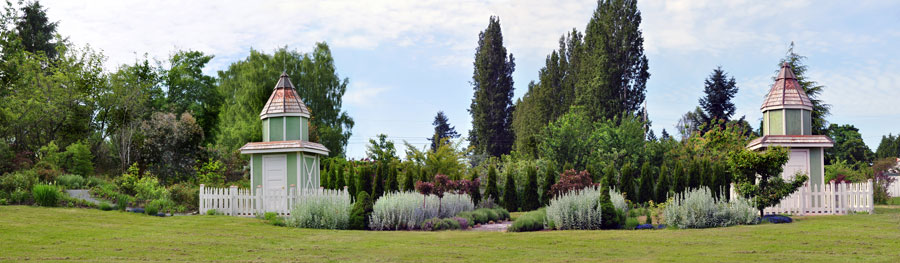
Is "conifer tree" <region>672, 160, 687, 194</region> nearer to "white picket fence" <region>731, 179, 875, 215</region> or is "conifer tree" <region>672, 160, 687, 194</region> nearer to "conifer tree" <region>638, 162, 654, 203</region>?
"conifer tree" <region>638, 162, 654, 203</region>

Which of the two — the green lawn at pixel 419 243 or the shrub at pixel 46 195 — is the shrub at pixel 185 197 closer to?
the shrub at pixel 46 195

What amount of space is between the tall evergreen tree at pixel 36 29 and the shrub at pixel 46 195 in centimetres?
2345

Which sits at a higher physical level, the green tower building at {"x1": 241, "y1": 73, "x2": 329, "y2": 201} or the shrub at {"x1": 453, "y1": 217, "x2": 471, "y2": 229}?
the green tower building at {"x1": 241, "y1": 73, "x2": 329, "y2": 201}

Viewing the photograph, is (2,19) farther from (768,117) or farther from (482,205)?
(768,117)

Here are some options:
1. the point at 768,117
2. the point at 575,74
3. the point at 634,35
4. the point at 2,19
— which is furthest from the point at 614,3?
the point at 2,19

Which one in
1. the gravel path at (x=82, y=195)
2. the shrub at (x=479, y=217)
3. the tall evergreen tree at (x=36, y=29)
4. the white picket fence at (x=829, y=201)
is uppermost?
the tall evergreen tree at (x=36, y=29)

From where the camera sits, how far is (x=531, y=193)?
25391 mm

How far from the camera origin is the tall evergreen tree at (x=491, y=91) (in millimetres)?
47781

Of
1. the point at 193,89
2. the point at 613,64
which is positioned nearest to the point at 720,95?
the point at 613,64

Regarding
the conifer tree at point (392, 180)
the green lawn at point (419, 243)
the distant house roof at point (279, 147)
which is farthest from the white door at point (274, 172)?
the green lawn at point (419, 243)

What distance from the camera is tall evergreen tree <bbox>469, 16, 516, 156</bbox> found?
47.8 m

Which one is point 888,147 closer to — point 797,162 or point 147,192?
point 797,162

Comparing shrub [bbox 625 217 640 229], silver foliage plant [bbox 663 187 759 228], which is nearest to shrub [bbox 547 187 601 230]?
shrub [bbox 625 217 640 229]

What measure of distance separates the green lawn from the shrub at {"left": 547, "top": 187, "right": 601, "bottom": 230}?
2.92ft
